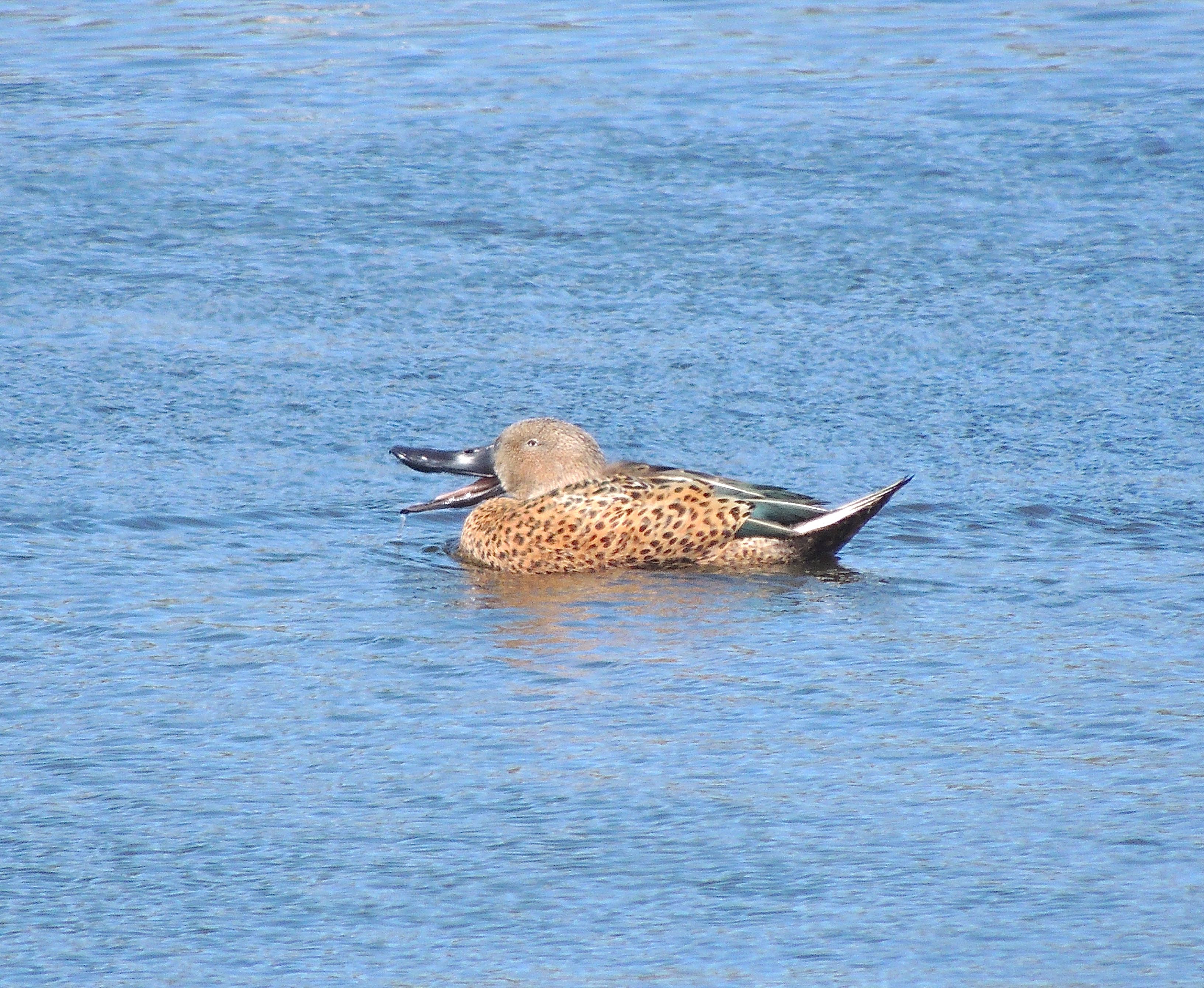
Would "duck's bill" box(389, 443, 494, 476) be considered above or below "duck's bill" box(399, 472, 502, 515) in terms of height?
above

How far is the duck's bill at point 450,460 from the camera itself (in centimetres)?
754

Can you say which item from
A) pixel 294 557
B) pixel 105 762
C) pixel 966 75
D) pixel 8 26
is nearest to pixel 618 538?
pixel 294 557

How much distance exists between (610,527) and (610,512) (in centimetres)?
5

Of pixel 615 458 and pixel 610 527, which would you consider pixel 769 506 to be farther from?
pixel 615 458

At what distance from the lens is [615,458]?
26.3 ft

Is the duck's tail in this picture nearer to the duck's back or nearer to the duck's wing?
the duck's wing

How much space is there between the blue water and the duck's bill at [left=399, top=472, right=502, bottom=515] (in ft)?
0.40

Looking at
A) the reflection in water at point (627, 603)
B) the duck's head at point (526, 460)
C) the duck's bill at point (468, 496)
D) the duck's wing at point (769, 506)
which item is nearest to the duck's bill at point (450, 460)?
the duck's head at point (526, 460)

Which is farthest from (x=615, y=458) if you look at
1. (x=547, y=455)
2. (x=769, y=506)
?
(x=769, y=506)

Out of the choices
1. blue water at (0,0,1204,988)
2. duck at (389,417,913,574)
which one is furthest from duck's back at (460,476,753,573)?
blue water at (0,0,1204,988)

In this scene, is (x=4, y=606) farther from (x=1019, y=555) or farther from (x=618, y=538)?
(x=1019, y=555)

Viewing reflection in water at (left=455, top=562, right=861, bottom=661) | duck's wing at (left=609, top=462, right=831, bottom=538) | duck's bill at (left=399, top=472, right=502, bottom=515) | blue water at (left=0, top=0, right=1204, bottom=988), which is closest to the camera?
blue water at (left=0, top=0, right=1204, bottom=988)

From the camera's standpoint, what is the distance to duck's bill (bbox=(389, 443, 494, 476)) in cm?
754

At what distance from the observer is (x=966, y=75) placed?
41.6ft
